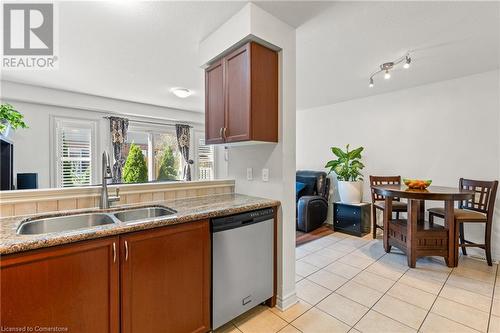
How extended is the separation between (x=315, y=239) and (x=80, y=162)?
15.7 feet

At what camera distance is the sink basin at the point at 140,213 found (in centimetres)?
175

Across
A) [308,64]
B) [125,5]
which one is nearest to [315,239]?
[308,64]

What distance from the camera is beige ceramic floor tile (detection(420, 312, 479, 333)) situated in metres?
1.68

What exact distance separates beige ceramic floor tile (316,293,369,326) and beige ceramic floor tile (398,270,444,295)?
762 millimetres

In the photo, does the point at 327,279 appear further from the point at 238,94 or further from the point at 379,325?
the point at 238,94

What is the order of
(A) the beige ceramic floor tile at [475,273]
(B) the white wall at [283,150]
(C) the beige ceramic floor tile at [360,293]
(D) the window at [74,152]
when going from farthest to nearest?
(D) the window at [74,152] < (A) the beige ceramic floor tile at [475,273] < (C) the beige ceramic floor tile at [360,293] < (B) the white wall at [283,150]

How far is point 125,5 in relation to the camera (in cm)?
183

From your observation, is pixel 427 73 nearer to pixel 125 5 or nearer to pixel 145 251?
pixel 125 5

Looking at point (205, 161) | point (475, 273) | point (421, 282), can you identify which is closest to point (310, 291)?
point (421, 282)

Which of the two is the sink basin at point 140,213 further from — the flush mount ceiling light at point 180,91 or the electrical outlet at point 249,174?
the flush mount ceiling light at point 180,91

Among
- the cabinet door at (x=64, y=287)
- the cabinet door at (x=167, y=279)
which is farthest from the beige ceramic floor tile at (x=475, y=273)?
the cabinet door at (x=64, y=287)

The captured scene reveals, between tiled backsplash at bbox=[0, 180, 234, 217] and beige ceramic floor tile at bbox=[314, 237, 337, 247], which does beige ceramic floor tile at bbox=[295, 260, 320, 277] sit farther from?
tiled backsplash at bbox=[0, 180, 234, 217]

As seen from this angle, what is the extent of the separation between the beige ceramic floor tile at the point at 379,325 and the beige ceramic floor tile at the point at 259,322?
595 mm

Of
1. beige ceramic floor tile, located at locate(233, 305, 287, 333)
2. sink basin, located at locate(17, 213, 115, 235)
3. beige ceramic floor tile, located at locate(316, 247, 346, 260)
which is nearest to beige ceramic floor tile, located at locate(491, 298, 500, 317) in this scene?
beige ceramic floor tile, located at locate(316, 247, 346, 260)
